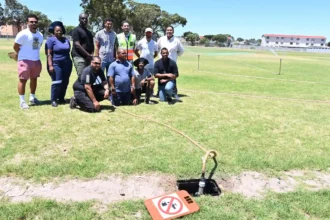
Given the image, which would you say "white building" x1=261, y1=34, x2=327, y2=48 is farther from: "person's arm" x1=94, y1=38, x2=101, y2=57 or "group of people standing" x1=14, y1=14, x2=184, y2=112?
"person's arm" x1=94, y1=38, x2=101, y2=57

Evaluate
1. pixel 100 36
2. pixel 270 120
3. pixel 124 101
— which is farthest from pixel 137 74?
pixel 270 120

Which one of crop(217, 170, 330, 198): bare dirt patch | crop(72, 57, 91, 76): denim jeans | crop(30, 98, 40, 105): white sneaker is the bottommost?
crop(217, 170, 330, 198): bare dirt patch

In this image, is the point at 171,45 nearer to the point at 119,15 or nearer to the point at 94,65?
the point at 94,65

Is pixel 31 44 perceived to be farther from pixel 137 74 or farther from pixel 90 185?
pixel 90 185

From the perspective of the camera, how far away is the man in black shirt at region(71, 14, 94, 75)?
6.30 meters

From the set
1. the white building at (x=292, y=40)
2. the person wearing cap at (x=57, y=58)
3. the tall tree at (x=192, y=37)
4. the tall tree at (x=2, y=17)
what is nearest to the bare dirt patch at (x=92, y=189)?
the person wearing cap at (x=57, y=58)

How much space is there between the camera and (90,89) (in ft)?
20.2

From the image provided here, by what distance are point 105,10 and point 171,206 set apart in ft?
148

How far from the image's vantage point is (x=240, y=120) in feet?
20.4

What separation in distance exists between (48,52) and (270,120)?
4.60 m

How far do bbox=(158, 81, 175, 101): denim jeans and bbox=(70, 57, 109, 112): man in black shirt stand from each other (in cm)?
155

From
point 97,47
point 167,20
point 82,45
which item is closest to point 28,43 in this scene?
point 82,45

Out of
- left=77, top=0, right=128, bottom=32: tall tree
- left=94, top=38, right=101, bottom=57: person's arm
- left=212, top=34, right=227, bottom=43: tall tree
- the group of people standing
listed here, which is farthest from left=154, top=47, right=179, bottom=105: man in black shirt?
left=212, top=34, right=227, bottom=43: tall tree

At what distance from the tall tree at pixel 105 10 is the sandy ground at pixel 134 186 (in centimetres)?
4437
